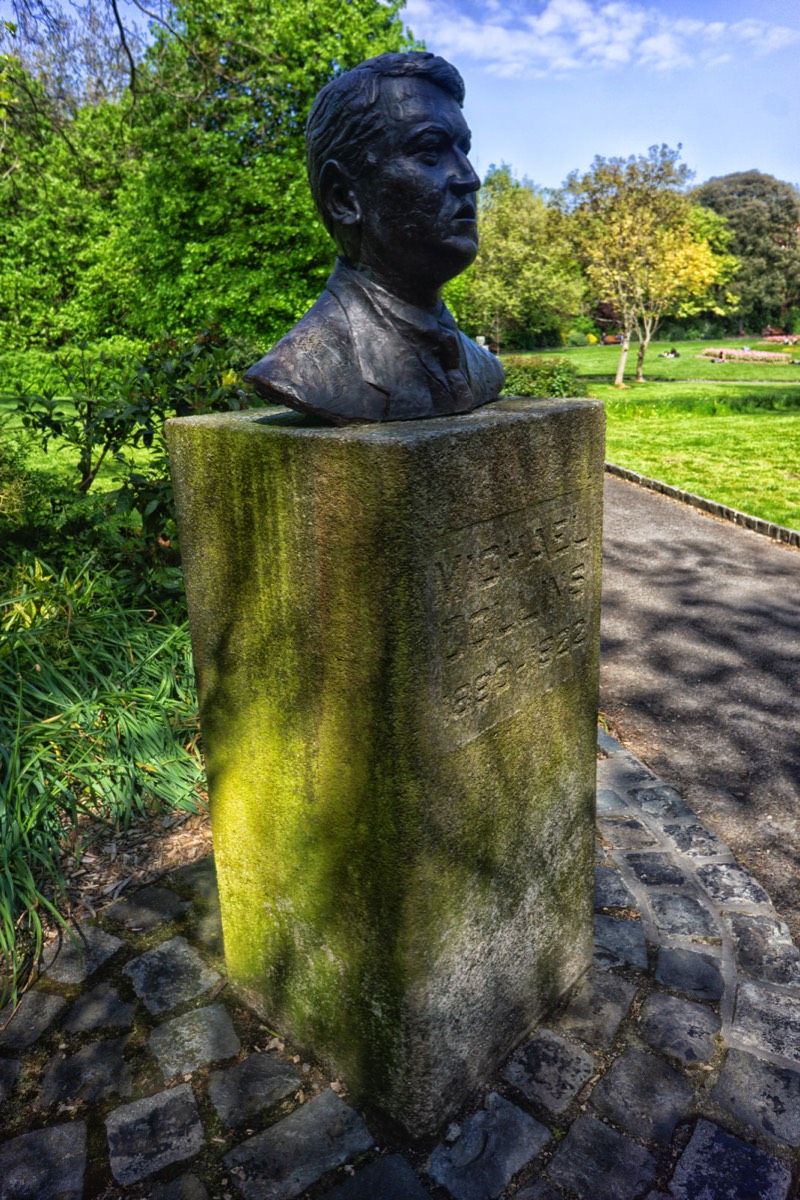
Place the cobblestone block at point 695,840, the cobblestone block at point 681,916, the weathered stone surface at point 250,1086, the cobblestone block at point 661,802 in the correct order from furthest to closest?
the cobblestone block at point 661,802 → the cobblestone block at point 695,840 → the cobblestone block at point 681,916 → the weathered stone surface at point 250,1086

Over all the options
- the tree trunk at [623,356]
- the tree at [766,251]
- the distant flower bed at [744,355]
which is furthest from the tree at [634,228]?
the tree at [766,251]

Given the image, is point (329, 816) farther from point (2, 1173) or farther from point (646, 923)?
point (646, 923)

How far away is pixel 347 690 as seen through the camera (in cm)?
219

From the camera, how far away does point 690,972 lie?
302cm

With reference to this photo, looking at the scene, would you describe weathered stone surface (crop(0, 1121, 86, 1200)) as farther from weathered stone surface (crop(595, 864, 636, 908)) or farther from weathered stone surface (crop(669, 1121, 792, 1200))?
weathered stone surface (crop(595, 864, 636, 908))

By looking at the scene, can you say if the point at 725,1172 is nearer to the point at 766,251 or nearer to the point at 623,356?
A: the point at 623,356

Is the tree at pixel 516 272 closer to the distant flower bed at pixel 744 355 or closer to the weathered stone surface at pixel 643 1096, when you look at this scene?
the distant flower bed at pixel 744 355

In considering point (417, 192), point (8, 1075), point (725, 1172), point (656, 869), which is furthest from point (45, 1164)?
point (417, 192)

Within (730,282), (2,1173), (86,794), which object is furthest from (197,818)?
(730,282)

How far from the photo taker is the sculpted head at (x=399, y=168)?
7.59 feet

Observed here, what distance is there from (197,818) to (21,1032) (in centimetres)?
132

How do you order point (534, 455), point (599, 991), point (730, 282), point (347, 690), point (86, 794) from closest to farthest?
point (347, 690), point (534, 455), point (599, 991), point (86, 794), point (730, 282)

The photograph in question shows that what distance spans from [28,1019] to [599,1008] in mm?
1942

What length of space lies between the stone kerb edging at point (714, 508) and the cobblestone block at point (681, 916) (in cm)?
633
